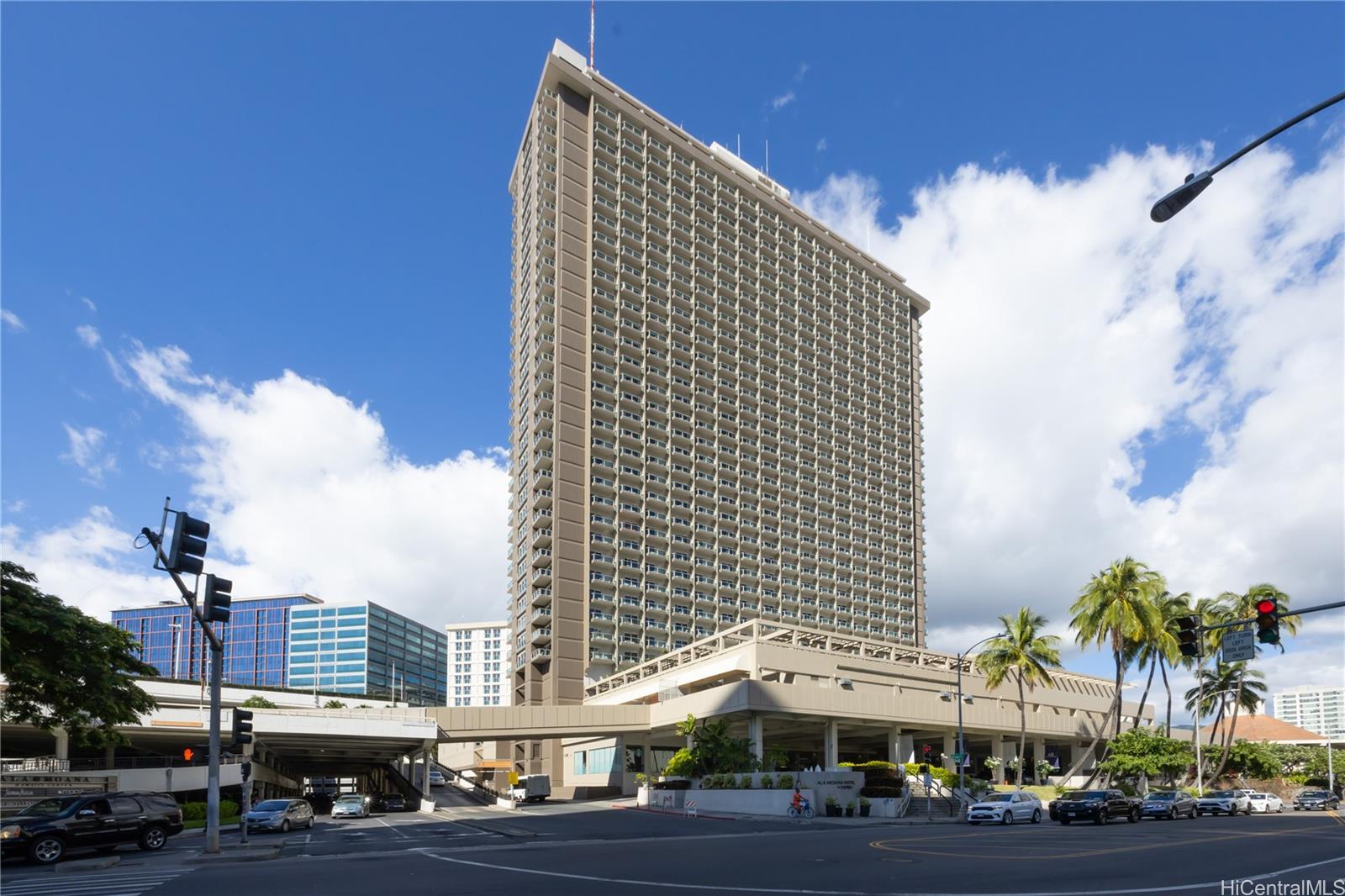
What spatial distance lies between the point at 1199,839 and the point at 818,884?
1754cm

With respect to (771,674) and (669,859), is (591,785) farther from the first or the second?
(669,859)

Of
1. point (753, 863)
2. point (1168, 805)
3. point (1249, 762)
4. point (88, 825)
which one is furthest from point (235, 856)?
point (1249, 762)

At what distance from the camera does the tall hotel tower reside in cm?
10600

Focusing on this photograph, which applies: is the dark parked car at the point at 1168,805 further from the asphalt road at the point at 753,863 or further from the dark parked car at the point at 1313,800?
the dark parked car at the point at 1313,800

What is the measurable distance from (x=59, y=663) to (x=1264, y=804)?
197 ft

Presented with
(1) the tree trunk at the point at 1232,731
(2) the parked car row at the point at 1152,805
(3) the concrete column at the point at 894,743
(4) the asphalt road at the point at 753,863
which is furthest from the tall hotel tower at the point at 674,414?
(4) the asphalt road at the point at 753,863

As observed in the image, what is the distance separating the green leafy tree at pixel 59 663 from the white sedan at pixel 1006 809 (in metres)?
35.1

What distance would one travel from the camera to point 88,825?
95.1ft

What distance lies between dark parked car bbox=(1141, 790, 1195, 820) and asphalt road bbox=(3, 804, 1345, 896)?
7.98 m

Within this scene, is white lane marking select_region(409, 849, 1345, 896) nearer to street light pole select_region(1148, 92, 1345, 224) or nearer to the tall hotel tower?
street light pole select_region(1148, 92, 1345, 224)

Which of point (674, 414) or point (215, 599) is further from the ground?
point (674, 414)

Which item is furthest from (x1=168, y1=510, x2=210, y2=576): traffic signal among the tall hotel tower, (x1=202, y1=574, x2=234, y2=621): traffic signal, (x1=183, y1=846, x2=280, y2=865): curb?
the tall hotel tower

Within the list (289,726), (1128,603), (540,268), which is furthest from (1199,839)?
(540,268)

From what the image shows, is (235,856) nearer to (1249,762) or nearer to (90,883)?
(90,883)
